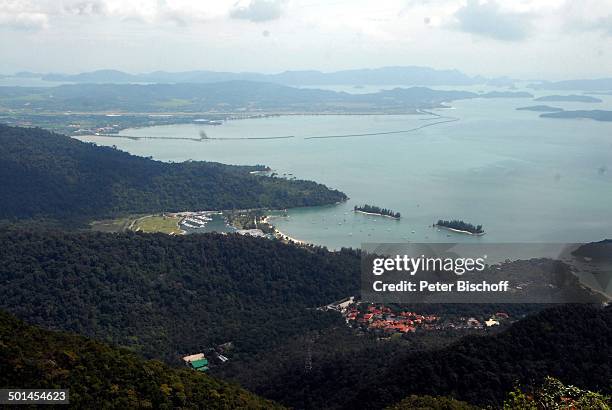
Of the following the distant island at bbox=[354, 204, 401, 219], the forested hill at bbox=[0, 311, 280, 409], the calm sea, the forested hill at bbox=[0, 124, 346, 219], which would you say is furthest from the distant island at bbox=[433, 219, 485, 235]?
the forested hill at bbox=[0, 311, 280, 409]

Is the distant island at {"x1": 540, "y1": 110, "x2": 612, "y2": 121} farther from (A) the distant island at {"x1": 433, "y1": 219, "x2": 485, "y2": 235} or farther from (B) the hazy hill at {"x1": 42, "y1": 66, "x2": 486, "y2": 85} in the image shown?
(B) the hazy hill at {"x1": 42, "y1": 66, "x2": 486, "y2": 85}

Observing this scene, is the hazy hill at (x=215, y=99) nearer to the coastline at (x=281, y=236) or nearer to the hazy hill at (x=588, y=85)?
the hazy hill at (x=588, y=85)

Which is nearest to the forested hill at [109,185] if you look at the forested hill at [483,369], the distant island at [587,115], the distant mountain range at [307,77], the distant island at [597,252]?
the distant island at [597,252]

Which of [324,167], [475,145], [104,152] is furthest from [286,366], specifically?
[475,145]

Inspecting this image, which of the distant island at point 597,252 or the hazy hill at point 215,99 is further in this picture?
the hazy hill at point 215,99

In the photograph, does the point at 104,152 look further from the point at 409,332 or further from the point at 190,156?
the point at 409,332

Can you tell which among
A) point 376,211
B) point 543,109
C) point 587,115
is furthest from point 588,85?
point 376,211
